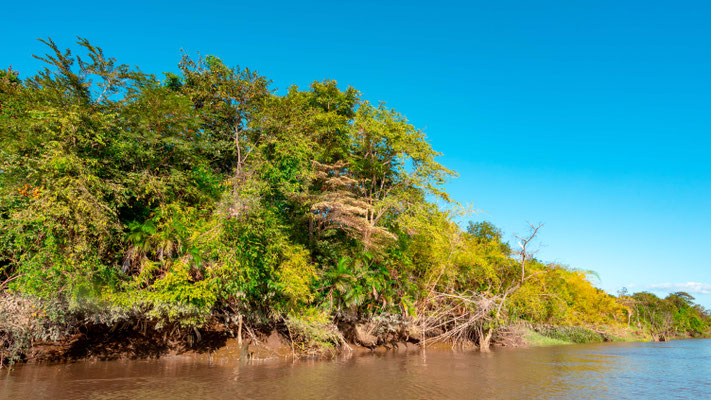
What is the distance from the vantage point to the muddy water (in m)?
11.9

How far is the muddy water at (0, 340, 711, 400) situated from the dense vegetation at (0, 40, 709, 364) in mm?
2009

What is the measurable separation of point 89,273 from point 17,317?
245cm

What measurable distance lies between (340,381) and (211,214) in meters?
9.76

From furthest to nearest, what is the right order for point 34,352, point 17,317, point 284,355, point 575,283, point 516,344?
point 575,283 → point 516,344 → point 284,355 → point 34,352 → point 17,317

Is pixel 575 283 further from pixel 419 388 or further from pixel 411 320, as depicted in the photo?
pixel 419 388

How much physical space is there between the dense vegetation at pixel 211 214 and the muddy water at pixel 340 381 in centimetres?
201

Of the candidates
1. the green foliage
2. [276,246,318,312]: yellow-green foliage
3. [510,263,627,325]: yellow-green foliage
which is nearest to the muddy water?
[276,246,318,312]: yellow-green foliage

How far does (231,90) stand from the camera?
73.6 feet

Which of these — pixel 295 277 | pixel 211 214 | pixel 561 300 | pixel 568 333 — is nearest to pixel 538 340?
pixel 568 333

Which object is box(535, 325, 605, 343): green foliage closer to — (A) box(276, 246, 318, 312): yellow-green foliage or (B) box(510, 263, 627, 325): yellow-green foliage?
(B) box(510, 263, 627, 325): yellow-green foliage

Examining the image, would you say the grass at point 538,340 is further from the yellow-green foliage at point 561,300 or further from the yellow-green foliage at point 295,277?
the yellow-green foliage at point 295,277

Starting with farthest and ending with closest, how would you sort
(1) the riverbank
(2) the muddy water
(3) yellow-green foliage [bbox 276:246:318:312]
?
1. (3) yellow-green foliage [bbox 276:246:318:312]
2. (1) the riverbank
3. (2) the muddy water

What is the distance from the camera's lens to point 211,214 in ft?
62.6

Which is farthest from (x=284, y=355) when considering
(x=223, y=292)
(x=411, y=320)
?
(x=411, y=320)
